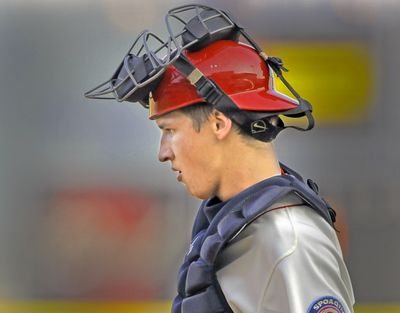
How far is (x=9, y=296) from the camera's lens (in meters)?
3.20

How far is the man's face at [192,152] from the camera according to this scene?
1.43m

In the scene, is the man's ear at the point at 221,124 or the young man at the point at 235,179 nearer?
the young man at the point at 235,179

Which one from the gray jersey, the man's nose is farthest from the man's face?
the gray jersey

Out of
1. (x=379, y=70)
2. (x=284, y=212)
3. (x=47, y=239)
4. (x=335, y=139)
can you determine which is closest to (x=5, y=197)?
(x=47, y=239)

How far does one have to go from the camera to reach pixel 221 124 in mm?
1413

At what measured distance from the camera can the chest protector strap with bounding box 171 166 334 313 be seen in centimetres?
133

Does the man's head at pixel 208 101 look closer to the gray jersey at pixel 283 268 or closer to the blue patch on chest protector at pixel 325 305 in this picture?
the gray jersey at pixel 283 268

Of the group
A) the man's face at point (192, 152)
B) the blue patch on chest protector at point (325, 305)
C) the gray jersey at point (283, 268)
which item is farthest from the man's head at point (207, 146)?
the blue patch on chest protector at point (325, 305)

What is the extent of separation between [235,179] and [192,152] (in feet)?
0.38

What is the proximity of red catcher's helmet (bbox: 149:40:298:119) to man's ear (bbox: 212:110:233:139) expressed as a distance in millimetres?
40

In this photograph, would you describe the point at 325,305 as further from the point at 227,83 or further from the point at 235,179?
the point at 227,83

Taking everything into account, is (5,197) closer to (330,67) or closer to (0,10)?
(0,10)

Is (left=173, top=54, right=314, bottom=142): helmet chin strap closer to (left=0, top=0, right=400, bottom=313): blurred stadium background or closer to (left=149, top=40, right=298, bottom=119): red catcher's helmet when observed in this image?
(left=149, top=40, right=298, bottom=119): red catcher's helmet

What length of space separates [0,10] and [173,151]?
2166 mm
